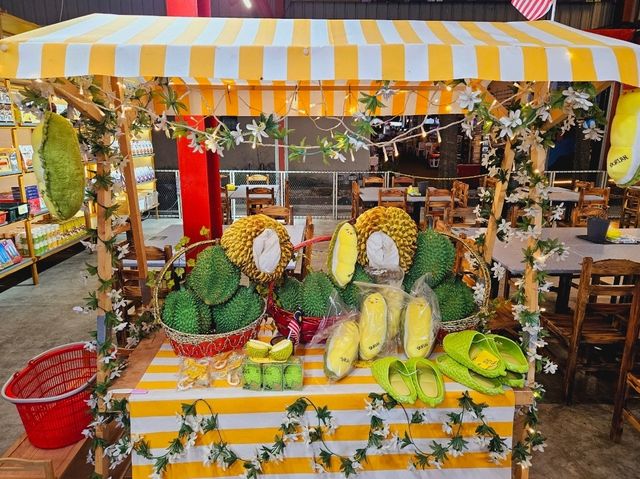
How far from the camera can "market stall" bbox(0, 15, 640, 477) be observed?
152 centimetres

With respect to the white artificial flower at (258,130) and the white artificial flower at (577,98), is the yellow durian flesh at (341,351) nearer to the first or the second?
the white artificial flower at (258,130)

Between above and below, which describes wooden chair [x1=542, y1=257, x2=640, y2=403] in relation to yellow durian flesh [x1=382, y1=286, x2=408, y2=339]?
below

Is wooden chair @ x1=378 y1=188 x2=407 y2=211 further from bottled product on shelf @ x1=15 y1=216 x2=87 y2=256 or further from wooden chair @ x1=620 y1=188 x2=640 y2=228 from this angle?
bottled product on shelf @ x1=15 y1=216 x2=87 y2=256

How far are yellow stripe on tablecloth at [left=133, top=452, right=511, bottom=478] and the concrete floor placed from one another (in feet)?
2.98

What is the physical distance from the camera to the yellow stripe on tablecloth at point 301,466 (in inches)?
71.4

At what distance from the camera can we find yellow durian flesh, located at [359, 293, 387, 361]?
198 centimetres

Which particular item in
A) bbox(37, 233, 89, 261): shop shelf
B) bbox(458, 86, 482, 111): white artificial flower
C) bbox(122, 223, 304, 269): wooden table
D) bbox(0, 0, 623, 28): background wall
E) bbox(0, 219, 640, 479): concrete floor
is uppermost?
bbox(0, 0, 623, 28): background wall

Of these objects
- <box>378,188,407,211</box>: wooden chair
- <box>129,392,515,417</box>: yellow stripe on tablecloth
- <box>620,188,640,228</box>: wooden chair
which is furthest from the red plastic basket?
<box>620,188,640,228</box>: wooden chair

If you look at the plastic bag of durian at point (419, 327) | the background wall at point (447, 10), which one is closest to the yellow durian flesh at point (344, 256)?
the plastic bag of durian at point (419, 327)

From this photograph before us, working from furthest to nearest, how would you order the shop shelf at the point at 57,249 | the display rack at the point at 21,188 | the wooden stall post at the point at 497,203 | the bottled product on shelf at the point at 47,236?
the shop shelf at the point at 57,249, the bottled product on shelf at the point at 47,236, the display rack at the point at 21,188, the wooden stall post at the point at 497,203

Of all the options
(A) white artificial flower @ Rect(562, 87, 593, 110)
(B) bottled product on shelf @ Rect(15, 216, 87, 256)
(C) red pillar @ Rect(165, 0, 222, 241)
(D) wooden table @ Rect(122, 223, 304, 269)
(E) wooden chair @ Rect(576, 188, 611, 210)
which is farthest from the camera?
(E) wooden chair @ Rect(576, 188, 611, 210)

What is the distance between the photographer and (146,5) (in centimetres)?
996

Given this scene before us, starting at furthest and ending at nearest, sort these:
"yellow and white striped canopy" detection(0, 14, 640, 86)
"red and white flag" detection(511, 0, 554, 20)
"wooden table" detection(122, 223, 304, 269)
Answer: "red and white flag" detection(511, 0, 554, 20), "wooden table" detection(122, 223, 304, 269), "yellow and white striped canopy" detection(0, 14, 640, 86)

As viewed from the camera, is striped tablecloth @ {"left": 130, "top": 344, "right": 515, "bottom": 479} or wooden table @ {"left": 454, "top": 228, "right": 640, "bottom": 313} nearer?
striped tablecloth @ {"left": 130, "top": 344, "right": 515, "bottom": 479}
